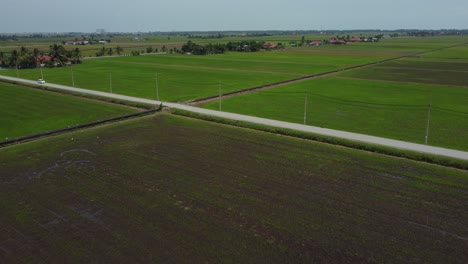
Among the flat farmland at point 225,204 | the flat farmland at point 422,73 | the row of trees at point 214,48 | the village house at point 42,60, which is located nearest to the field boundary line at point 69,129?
the flat farmland at point 225,204

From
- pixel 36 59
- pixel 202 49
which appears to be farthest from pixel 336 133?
pixel 202 49

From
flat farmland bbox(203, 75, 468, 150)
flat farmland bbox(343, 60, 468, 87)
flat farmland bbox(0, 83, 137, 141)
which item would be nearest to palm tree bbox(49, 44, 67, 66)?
flat farmland bbox(0, 83, 137, 141)

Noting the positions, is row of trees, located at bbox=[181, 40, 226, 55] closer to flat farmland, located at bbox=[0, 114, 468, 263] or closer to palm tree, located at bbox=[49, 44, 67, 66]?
palm tree, located at bbox=[49, 44, 67, 66]

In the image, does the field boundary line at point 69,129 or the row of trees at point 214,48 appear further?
the row of trees at point 214,48

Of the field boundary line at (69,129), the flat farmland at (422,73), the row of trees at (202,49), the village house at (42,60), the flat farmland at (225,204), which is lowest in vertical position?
the flat farmland at (225,204)

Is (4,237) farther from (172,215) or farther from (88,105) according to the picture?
(88,105)

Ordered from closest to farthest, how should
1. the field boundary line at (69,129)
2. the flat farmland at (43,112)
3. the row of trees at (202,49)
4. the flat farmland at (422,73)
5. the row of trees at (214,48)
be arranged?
1. the field boundary line at (69,129)
2. the flat farmland at (43,112)
3. the flat farmland at (422,73)
4. the row of trees at (202,49)
5. the row of trees at (214,48)

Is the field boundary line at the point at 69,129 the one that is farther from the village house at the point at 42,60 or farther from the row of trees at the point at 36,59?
the village house at the point at 42,60

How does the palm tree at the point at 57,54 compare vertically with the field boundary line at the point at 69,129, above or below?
above
